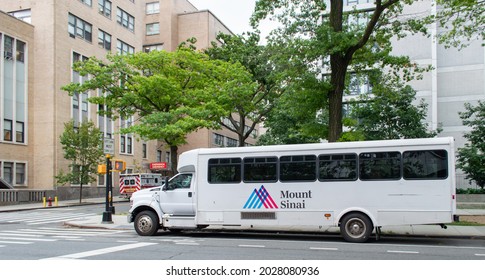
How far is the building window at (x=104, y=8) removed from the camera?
4900 centimetres

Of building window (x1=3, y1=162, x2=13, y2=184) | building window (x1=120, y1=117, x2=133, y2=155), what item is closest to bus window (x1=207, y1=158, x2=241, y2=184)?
building window (x1=3, y1=162, x2=13, y2=184)

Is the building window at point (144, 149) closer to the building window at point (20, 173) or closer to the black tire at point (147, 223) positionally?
the building window at point (20, 173)

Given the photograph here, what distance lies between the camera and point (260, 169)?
1436 centimetres

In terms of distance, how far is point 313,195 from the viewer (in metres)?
13.7

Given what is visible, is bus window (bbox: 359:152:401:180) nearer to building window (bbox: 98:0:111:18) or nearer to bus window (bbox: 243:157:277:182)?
bus window (bbox: 243:157:277:182)

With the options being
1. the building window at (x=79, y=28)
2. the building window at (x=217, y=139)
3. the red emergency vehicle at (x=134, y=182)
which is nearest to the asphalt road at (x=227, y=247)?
the red emergency vehicle at (x=134, y=182)

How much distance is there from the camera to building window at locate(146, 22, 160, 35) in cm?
6438

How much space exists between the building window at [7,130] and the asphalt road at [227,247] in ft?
83.5

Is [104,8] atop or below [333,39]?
atop

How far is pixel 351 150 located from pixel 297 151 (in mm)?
1602

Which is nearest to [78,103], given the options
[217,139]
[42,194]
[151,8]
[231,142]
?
[42,194]

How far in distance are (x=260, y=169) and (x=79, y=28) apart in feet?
121

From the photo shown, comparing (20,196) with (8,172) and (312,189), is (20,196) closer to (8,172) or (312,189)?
(8,172)

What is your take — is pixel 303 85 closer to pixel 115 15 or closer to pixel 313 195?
pixel 313 195
